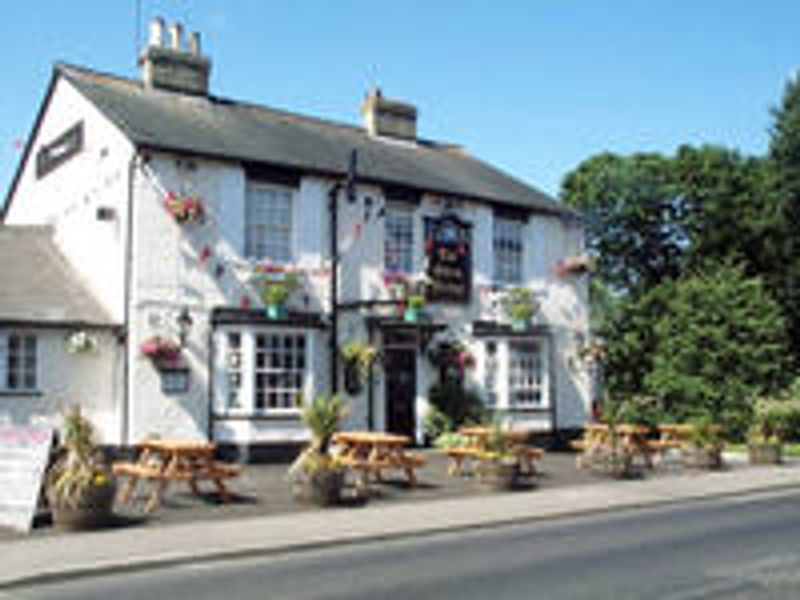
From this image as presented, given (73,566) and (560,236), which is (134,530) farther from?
(560,236)

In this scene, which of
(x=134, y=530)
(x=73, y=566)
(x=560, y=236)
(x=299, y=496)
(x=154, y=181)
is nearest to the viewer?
(x=73, y=566)

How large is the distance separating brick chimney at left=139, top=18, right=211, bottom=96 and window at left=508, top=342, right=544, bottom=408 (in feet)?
32.9

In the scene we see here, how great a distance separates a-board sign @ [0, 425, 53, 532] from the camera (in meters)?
10.7

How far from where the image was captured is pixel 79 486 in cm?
1056

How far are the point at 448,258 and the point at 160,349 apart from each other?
7.47 meters

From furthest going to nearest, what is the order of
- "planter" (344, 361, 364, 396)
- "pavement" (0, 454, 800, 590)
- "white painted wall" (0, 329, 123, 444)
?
"planter" (344, 361, 364, 396)
"white painted wall" (0, 329, 123, 444)
"pavement" (0, 454, 800, 590)

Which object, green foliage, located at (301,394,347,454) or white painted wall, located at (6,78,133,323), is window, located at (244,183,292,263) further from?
green foliage, located at (301,394,347,454)

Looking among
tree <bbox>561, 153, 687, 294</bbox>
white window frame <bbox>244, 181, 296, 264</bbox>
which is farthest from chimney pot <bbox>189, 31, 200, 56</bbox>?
tree <bbox>561, 153, 687, 294</bbox>

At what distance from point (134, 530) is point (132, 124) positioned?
10405 millimetres

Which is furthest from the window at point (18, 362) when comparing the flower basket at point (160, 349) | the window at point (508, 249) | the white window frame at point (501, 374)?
the window at point (508, 249)

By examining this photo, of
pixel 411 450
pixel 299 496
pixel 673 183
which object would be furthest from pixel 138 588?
pixel 673 183

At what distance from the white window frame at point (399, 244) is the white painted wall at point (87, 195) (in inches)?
234

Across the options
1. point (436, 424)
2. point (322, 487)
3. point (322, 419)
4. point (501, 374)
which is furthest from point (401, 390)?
point (322, 487)

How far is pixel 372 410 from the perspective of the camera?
20.5m
